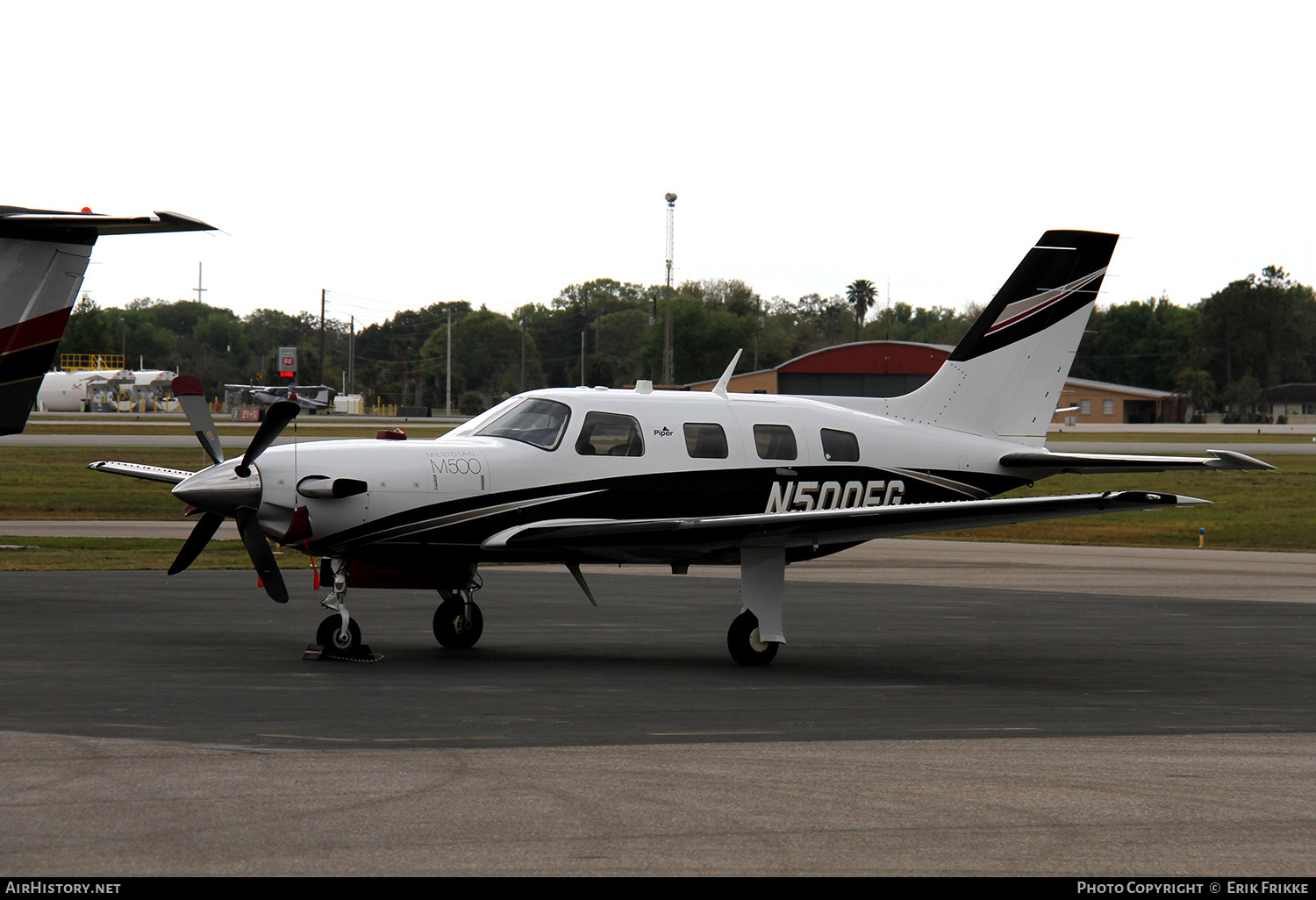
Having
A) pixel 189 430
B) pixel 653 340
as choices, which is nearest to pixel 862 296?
pixel 653 340

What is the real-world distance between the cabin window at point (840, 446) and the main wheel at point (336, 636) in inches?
218

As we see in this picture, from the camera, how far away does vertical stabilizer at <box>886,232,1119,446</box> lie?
16.2 metres

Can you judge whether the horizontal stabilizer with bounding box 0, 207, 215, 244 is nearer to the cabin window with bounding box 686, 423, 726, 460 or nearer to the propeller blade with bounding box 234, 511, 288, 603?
the propeller blade with bounding box 234, 511, 288, 603

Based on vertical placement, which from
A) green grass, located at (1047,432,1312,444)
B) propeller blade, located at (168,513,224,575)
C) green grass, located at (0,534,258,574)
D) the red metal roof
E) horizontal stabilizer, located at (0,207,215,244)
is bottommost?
green grass, located at (0,534,258,574)

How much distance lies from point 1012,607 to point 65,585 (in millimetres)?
13529

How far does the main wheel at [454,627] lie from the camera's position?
13711 millimetres

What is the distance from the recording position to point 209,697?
1031 cm

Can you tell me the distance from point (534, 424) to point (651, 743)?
18.0ft

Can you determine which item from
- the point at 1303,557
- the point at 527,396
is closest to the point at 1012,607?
the point at 527,396

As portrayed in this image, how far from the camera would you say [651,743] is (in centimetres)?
886

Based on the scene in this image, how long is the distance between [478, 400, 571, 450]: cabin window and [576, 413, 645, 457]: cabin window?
0.24 meters

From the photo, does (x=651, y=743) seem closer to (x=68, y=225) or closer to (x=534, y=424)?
(x=534, y=424)

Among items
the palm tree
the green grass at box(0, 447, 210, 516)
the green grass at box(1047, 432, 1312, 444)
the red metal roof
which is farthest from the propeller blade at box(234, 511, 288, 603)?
the palm tree

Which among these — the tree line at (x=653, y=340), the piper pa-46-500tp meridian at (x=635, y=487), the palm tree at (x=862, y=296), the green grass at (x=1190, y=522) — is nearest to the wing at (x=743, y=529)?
the piper pa-46-500tp meridian at (x=635, y=487)
